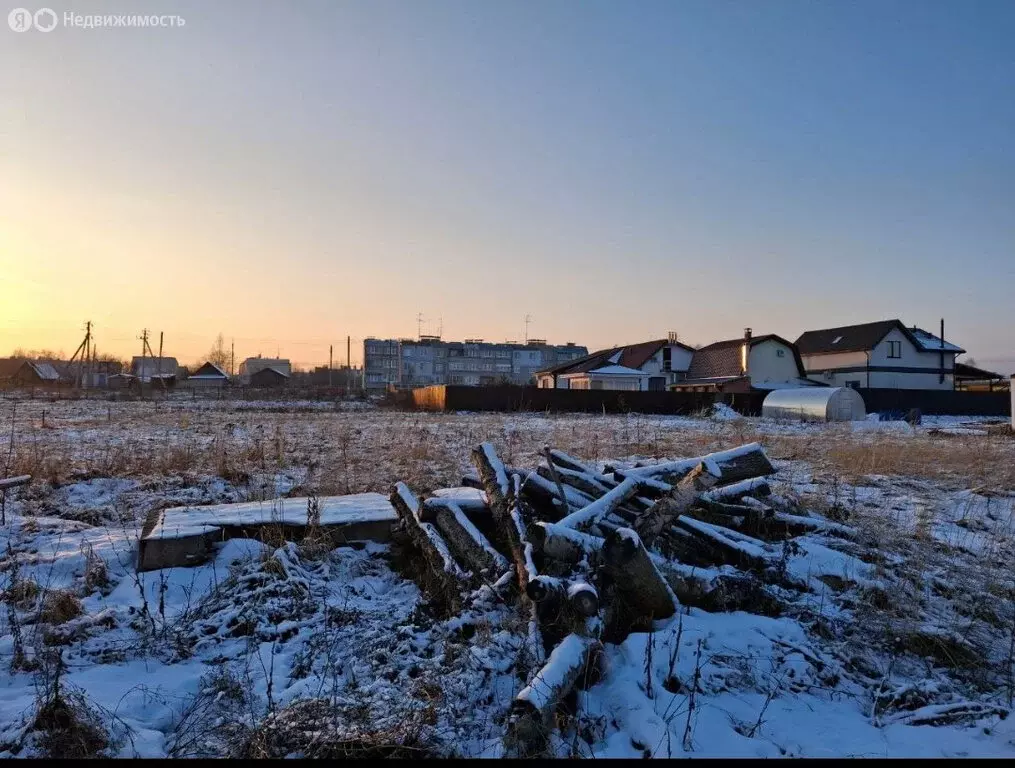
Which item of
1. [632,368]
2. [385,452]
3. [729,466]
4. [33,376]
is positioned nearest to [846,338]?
[632,368]

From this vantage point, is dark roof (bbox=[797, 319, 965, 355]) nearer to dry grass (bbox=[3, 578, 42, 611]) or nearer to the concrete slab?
the concrete slab

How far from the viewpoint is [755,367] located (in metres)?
43.0

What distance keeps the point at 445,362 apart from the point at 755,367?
65.2m

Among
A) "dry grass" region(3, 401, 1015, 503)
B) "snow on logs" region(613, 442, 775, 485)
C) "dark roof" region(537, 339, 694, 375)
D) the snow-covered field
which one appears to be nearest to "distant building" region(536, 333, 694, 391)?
"dark roof" region(537, 339, 694, 375)

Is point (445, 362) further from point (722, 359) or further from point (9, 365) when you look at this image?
point (9, 365)

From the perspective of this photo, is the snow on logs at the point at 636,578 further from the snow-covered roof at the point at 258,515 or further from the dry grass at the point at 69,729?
the dry grass at the point at 69,729

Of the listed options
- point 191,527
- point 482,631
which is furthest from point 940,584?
point 191,527

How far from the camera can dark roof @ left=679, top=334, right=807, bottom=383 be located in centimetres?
4334

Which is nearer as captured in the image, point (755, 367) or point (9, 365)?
point (755, 367)

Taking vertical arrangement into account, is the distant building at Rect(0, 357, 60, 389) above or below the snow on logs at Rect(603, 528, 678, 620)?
above

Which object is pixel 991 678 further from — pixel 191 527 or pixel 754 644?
pixel 191 527

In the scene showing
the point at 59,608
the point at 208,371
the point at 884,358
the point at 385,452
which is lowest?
the point at 59,608

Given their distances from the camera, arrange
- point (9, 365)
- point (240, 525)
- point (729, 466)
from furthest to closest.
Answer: point (9, 365), point (240, 525), point (729, 466)

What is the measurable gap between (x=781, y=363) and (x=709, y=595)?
1739 inches
